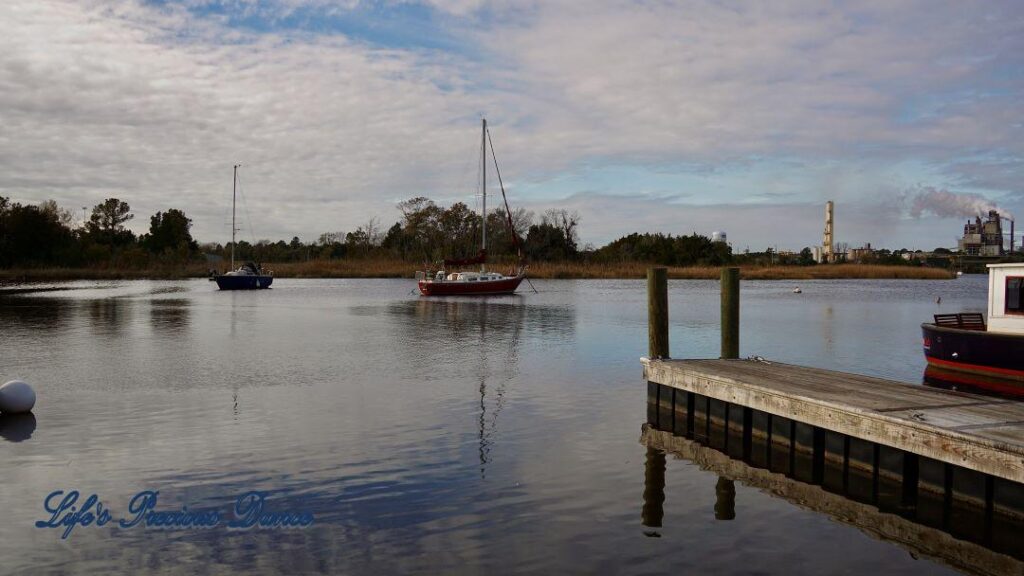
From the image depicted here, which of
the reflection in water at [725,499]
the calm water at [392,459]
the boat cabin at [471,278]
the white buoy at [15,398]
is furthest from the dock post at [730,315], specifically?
the boat cabin at [471,278]

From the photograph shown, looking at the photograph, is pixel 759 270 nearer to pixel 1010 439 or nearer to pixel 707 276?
pixel 707 276

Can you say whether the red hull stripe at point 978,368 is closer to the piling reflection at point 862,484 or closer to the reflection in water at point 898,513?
the piling reflection at point 862,484

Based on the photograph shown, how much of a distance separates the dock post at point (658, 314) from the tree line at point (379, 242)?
63.4 metres

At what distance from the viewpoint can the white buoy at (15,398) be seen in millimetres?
13375

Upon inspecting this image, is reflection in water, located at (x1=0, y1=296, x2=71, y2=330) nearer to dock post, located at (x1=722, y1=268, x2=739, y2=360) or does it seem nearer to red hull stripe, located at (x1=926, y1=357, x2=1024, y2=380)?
dock post, located at (x1=722, y1=268, x2=739, y2=360)

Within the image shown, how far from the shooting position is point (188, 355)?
22.2 m

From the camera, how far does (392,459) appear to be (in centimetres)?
1094

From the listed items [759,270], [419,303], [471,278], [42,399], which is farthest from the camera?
[759,270]

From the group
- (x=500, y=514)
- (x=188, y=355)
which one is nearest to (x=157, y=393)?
(x=188, y=355)

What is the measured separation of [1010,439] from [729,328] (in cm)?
772

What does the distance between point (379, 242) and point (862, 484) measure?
110881 millimetres

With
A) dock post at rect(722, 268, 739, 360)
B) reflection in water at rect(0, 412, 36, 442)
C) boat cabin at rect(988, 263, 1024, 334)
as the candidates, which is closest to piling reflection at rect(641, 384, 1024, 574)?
dock post at rect(722, 268, 739, 360)

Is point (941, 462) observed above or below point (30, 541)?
above

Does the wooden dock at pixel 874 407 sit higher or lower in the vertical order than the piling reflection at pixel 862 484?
higher
